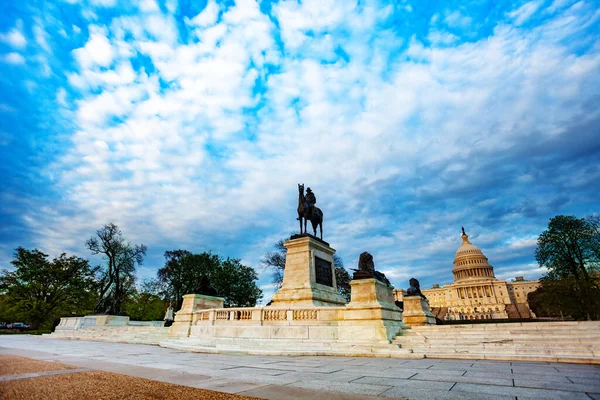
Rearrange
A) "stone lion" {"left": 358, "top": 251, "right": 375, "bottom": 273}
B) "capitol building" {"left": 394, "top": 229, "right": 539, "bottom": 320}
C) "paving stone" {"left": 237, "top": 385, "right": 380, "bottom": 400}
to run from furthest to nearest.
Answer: "capitol building" {"left": 394, "top": 229, "right": 539, "bottom": 320} < "stone lion" {"left": 358, "top": 251, "right": 375, "bottom": 273} < "paving stone" {"left": 237, "top": 385, "right": 380, "bottom": 400}

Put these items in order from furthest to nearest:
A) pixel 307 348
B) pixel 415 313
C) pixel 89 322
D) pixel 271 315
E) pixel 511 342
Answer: pixel 89 322 → pixel 415 313 → pixel 271 315 → pixel 307 348 → pixel 511 342

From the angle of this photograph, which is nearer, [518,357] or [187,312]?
[518,357]

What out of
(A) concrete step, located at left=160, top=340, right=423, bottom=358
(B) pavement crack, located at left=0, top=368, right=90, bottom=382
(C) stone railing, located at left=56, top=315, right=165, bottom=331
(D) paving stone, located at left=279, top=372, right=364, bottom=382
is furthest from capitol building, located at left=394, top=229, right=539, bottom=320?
(B) pavement crack, located at left=0, top=368, right=90, bottom=382

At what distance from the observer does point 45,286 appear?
41.8m

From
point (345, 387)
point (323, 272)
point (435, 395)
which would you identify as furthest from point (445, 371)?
point (323, 272)

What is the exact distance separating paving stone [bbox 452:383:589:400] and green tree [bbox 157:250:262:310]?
51.7 m

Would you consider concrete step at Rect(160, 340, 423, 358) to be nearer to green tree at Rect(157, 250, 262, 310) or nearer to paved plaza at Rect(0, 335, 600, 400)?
paved plaza at Rect(0, 335, 600, 400)

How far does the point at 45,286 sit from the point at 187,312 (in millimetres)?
36223

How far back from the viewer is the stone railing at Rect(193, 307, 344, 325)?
1473cm

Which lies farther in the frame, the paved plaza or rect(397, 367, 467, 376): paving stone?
rect(397, 367, 467, 376): paving stone

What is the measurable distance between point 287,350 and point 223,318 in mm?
6465

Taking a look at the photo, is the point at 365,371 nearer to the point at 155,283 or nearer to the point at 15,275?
the point at 15,275

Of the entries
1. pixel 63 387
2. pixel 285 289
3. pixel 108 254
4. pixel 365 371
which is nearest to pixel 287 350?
pixel 365 371

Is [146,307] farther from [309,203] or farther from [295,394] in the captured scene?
[295,394]
